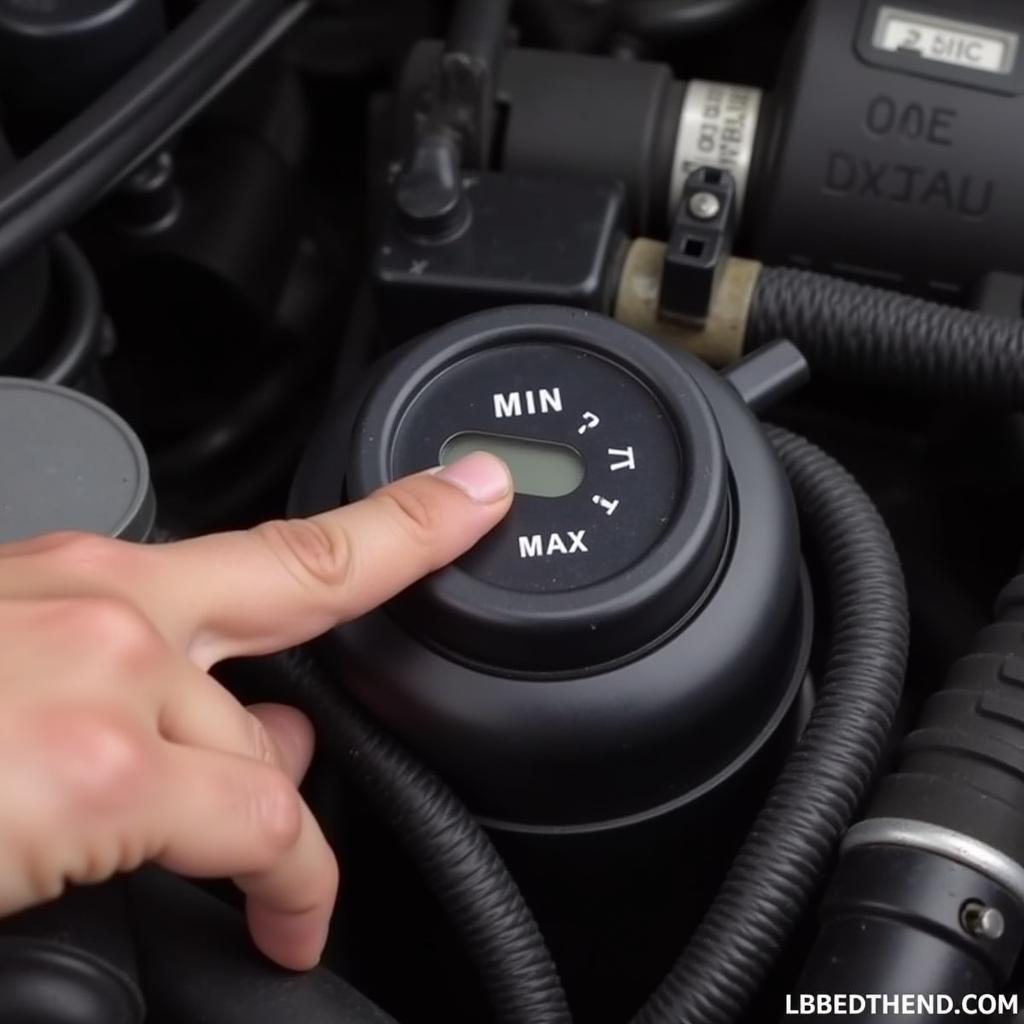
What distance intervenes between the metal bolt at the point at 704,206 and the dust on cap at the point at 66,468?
32 centimetres

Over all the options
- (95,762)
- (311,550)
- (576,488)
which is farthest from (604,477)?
(95,762)

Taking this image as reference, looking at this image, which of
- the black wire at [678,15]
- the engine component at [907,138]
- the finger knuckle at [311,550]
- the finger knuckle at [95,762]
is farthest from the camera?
the black wire at [678,15]

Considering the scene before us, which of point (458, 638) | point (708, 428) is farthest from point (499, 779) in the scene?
point (708, 428)

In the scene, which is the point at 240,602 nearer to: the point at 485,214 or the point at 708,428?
the point at 708,428

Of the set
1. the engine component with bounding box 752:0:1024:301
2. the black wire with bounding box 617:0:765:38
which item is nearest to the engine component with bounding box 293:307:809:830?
the engine component with bounding box 752:0:1024:301

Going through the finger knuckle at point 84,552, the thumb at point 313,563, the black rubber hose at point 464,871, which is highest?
the finger knuckle at point 84,552

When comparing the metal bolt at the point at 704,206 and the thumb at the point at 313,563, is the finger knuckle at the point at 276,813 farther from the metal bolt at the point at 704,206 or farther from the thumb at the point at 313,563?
the metal bolt at the point at 704,206

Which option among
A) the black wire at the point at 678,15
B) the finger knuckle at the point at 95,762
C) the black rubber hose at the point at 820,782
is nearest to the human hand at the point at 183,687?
the finger knuckle at the point at 95,762

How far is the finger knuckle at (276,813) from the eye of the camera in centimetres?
46

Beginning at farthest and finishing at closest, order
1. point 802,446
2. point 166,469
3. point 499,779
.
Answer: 1. point 166,469
2. point 802,446
3. point 499,779

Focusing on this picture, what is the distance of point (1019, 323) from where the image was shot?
708 millimetres

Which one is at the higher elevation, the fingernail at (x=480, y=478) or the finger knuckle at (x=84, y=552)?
the finger knuckle at (x=84, y=552)

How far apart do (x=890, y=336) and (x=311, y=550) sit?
351 mm

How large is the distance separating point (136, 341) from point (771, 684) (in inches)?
22.5
